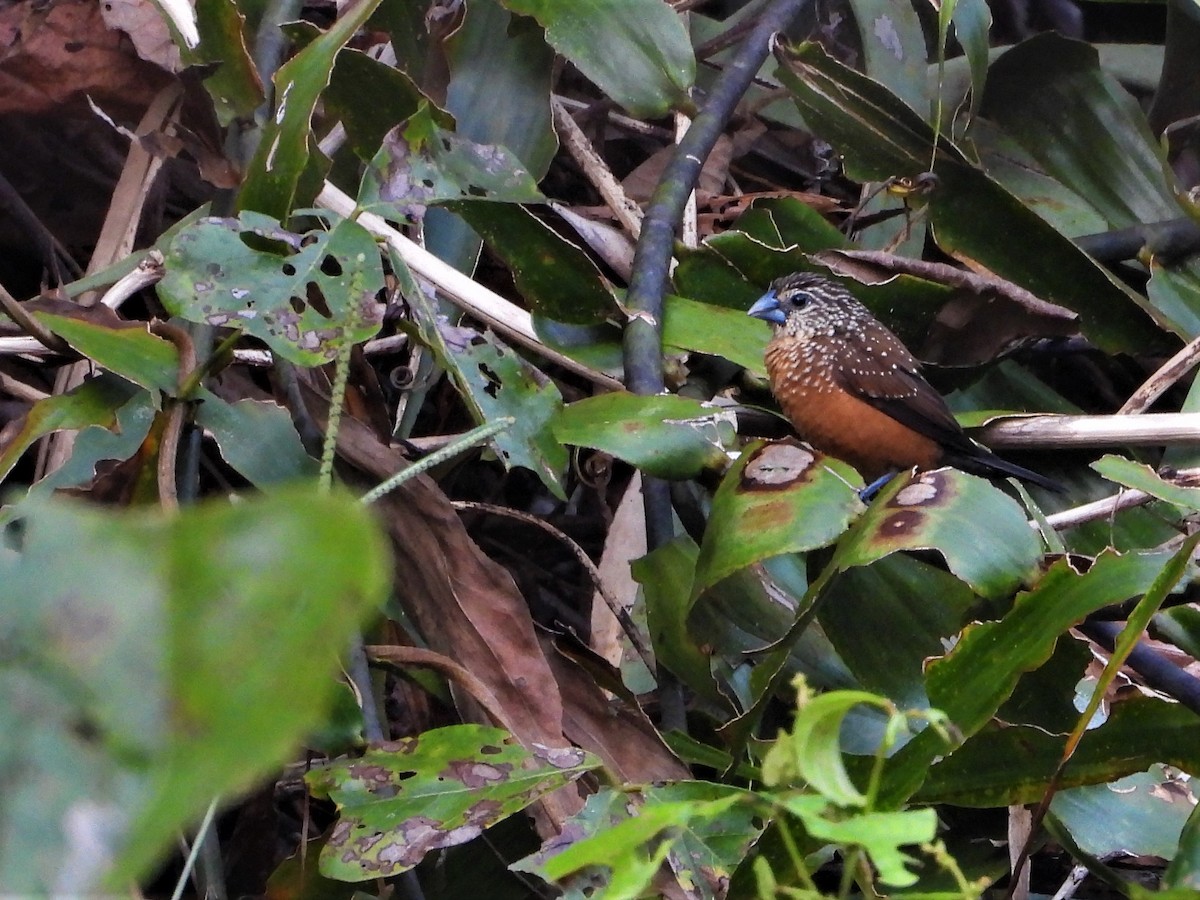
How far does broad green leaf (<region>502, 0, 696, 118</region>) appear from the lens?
2.52 meters

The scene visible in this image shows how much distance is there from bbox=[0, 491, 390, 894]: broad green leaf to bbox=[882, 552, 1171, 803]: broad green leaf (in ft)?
4.04

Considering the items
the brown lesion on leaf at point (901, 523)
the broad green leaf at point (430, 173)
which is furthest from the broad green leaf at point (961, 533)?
the broad green leaf at point (430, 173)

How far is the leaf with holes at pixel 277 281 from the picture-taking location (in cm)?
170

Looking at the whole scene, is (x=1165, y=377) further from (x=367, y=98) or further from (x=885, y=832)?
(x=885, y=832)

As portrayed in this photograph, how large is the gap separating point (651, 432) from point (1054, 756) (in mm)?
779

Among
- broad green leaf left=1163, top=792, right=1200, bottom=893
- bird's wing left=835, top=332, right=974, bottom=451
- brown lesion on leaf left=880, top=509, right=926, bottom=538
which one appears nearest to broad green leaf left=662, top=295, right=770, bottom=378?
bird's wing left=835, top=332, right=974, bottom=451

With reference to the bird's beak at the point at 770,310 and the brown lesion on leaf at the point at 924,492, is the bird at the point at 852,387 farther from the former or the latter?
the brown lesion on leaf at the point at 924,492

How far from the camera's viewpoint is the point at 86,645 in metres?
0.36

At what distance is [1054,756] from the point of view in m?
1.71

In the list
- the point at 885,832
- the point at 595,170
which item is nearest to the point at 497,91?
the point at 595,170

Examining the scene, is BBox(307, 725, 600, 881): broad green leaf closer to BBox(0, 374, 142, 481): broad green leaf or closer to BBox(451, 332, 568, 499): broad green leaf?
BBox(451, 332, 568, 499): broad green leaf

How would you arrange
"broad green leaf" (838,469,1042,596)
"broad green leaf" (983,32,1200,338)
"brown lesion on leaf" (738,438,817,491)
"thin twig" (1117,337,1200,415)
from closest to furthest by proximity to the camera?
1. "broad green leaf" (838,469,1042,596)
2. "brown lesion on leaf" (738,438,817,491)
3. "thin twig" (1117,337,1200,415)
4. "broad green leaf" (983,32,1200,338)

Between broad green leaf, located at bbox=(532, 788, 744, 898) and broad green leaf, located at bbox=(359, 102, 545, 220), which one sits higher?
broad green leaf, located at bbox=(359, 102, 545, 220)

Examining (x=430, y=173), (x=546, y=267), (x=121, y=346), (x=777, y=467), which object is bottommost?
(x=777, y=467)
